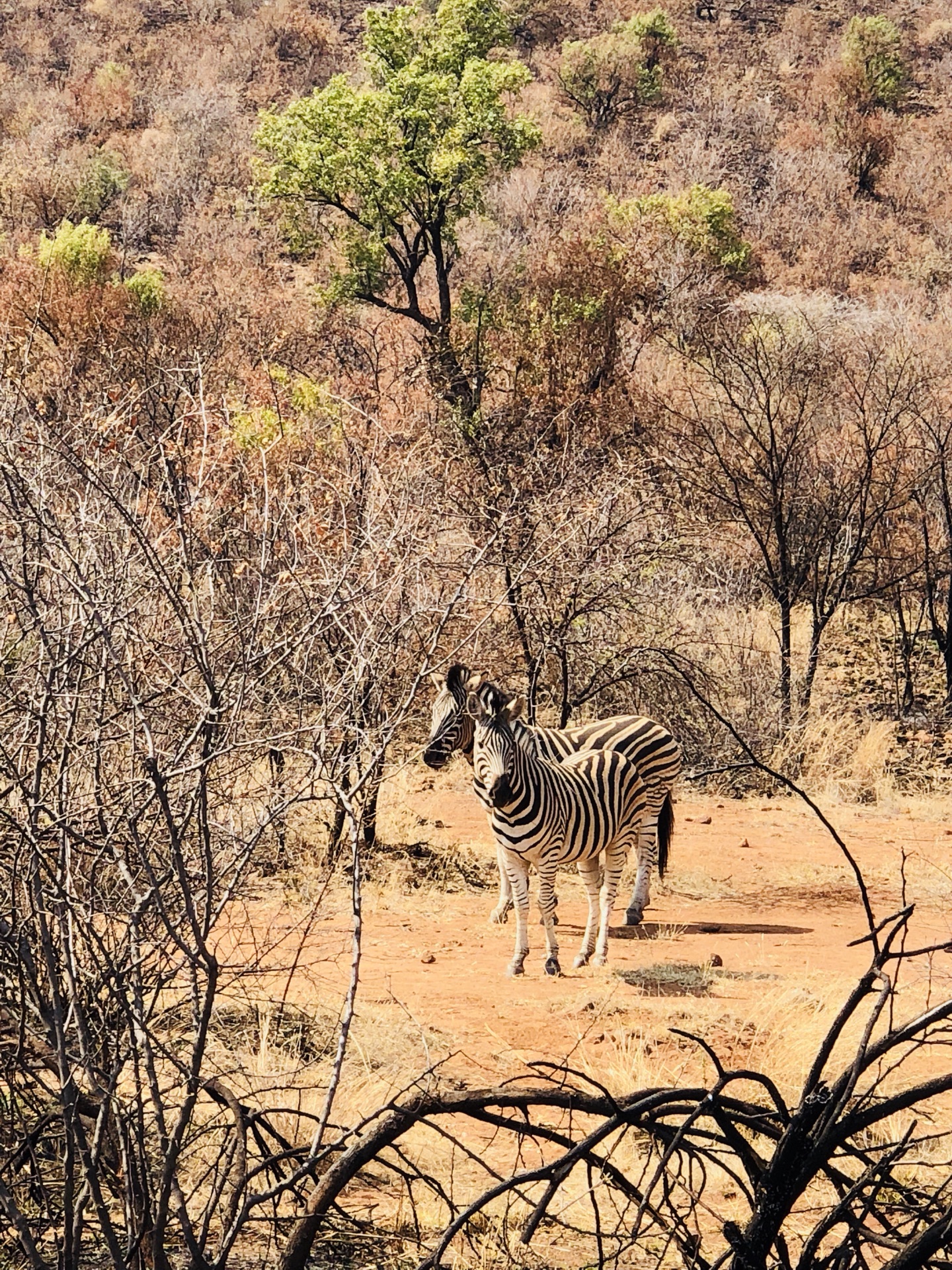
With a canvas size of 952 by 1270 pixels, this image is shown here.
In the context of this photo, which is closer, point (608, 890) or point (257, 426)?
point (608, 890)

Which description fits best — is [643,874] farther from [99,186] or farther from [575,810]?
[99,186]

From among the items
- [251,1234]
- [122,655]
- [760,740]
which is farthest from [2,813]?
[760,740]

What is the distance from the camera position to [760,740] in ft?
49.9

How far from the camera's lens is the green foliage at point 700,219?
31578mm

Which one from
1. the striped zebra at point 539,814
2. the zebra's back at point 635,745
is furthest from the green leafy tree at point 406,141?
the striped zebra at point 539,814

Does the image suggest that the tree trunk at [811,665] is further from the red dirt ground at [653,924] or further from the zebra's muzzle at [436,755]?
the zebra's muzzle at [436,755]

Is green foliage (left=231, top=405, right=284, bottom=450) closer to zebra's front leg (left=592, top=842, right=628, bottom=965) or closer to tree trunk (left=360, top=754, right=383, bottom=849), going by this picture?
tree trunk (left=360, top=754, right=383, bottom=849)

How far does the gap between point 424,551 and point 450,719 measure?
1.63 meters

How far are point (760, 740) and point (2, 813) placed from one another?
1234cm

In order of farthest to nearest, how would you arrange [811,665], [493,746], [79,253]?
[79,253] < [811,665] < [493,746]

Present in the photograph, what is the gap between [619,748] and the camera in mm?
10117

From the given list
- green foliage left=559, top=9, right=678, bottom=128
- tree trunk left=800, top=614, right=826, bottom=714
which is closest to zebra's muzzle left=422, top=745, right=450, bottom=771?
tree trunk left=800, top=614, right=826, bottom=714

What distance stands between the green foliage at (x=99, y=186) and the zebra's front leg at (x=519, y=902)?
30.1 m

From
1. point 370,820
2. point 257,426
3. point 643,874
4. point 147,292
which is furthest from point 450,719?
point 147,292
